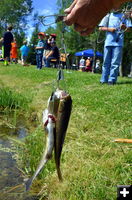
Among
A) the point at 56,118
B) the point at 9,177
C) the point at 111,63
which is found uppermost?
the point at 111,63

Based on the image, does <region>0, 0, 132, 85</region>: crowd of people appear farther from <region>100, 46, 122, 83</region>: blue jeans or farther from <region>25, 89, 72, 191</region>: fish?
<region>25, 89, 72, 191</region>: fish

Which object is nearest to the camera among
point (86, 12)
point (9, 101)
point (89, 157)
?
point (86, 12)

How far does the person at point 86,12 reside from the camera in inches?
70.1

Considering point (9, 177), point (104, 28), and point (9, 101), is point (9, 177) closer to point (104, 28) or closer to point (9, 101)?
point (9, 101)

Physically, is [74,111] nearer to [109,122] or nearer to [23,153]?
[109,122]

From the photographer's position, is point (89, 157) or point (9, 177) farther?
point (9, 177)

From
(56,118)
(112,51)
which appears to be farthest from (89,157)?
(112,51)

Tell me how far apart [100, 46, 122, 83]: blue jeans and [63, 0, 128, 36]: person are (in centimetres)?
528

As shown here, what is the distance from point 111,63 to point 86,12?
560 centimetres

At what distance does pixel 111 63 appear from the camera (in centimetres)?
730

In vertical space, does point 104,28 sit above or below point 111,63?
above

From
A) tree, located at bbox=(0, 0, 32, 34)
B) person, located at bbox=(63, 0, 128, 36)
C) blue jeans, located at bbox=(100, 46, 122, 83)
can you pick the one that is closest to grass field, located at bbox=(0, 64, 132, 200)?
person, located at bbox=(63, 0, 128, 36)

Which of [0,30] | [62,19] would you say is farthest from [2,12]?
[62,19]

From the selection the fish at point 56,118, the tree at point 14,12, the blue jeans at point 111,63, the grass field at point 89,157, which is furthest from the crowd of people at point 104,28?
the tree at point 14,12
